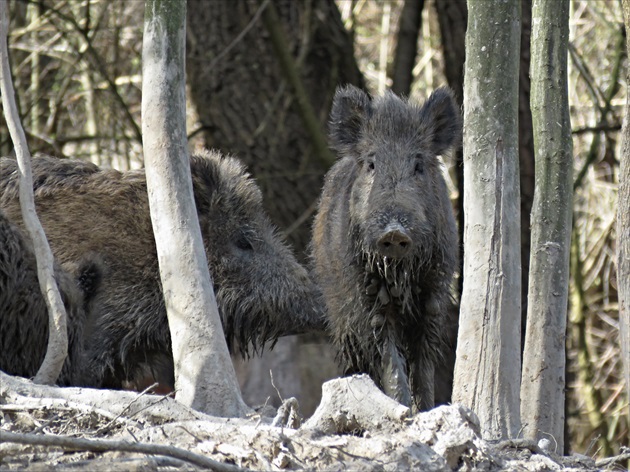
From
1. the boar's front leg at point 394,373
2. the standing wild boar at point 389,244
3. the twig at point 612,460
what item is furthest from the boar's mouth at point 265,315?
the twig at point 612,460

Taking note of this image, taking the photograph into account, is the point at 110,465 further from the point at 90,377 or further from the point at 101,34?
the point at 101,34

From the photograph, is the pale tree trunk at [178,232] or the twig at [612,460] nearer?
the twig at [612,460]

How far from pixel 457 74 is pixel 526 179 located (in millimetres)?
1101

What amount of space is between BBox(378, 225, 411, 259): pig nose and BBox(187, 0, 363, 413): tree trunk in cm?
333

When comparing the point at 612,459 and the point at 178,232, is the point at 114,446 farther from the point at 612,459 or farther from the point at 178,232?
the point at 612,459

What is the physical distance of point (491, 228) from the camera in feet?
14.2

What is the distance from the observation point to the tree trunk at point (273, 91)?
338 inches

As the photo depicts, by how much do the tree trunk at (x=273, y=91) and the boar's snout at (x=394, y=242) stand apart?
3334 millimetres

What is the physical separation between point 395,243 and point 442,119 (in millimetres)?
1157

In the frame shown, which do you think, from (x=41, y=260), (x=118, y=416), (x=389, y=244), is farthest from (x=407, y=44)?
(x=118, y=416)

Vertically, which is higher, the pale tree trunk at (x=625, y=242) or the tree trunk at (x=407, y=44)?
the tree trunk at (x=407, y=44)

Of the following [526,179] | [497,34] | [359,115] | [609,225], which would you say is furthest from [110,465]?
[609,225]

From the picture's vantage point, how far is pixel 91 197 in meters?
6.73

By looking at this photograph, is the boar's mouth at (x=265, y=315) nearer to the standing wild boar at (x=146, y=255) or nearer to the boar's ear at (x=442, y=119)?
the standing wild boar at (x=146, y=255)
